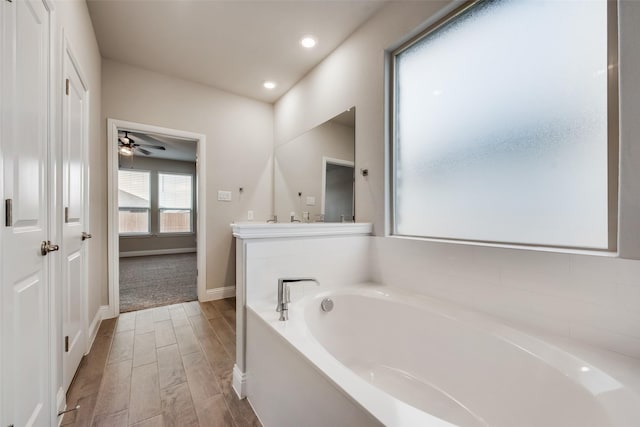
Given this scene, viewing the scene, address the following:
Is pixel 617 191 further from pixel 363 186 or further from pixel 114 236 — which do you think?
pixel 114 236

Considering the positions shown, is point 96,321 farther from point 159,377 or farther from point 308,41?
point 308,41

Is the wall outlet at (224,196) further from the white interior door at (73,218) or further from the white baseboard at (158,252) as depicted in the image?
the white baseboard at (158,252)

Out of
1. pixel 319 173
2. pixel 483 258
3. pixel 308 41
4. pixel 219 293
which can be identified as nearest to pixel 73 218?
pixel 219 293

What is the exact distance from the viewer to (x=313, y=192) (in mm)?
2740

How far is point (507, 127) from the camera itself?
1.39m

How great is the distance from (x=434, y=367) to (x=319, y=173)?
1.88 meters

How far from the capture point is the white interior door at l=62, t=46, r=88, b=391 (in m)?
1.44

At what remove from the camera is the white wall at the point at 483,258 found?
3.14ft

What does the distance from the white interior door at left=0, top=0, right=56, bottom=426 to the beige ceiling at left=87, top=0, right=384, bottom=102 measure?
3.84 feet

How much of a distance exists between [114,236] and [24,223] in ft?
6.13

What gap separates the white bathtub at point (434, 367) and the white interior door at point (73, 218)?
1076 mm

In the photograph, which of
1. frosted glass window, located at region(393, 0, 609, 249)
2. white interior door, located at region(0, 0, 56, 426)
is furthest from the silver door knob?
frosted glass window, located at region(393, 0, 609, 249)

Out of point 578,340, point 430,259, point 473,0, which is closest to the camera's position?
point 578,340

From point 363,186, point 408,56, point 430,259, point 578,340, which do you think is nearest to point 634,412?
point 578,340
